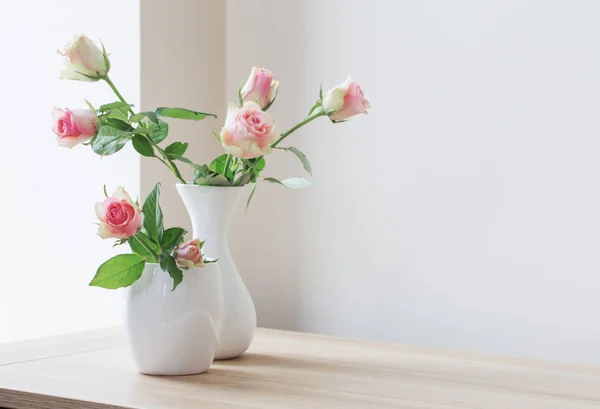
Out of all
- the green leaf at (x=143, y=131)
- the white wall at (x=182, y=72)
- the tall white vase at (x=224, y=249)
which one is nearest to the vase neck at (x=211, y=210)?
the tall white vase at (x=224, y=249)

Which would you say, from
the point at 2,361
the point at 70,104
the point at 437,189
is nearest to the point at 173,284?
the point at 2,361

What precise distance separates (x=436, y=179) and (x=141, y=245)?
2.10 feet

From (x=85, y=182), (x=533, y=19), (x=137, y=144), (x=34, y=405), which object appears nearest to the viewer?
(x=34, y=405)

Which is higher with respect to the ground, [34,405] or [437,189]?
[437,189]

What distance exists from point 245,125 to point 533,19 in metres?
0.64

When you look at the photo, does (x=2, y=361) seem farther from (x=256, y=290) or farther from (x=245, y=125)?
(x=256, y=290)

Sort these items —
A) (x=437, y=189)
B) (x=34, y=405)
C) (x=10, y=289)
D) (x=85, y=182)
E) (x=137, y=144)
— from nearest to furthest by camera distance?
(x=34, y=405)
(x=137, y=144)
(x=437, y=189)
(x=85, y=182)
(x=10, y=289)

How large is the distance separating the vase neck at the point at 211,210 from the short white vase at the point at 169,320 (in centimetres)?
10

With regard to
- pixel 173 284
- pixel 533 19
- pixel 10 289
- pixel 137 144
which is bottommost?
pixel 10 289

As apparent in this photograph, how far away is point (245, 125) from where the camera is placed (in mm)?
1026

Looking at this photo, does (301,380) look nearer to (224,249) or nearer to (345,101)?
(224,249)

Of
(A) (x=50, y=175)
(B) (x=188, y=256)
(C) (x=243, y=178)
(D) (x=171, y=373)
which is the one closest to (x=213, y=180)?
(C) (x=243, y=178)

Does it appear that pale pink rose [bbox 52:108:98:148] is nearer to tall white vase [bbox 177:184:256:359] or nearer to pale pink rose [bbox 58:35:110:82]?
pale pink rose [bbox 58:35:110:82]

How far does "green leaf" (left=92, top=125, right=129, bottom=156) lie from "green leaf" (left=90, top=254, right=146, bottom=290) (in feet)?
0.44
